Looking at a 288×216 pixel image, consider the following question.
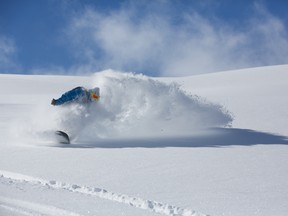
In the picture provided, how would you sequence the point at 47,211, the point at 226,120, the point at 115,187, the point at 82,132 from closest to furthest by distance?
the point at 47,211, the point at 115,187, the point at 82,132, the point at 226,120

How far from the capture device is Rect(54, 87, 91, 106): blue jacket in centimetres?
1149

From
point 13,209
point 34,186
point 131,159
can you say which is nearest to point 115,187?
point 34,186

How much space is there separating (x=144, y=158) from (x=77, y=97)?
3550 millimetres

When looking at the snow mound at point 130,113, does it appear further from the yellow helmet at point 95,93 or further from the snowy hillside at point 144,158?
the yellow helmet at point 95,93

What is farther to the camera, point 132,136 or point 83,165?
point 132,136

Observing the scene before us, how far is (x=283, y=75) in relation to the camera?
3872 centimetres

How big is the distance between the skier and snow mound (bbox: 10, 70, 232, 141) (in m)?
0.16

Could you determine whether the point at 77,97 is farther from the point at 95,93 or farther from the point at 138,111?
the point at 138,111

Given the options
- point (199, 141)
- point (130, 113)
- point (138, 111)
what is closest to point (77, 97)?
point (130, 113)

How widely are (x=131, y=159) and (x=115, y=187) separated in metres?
2.17

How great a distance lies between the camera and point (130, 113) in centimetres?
1274

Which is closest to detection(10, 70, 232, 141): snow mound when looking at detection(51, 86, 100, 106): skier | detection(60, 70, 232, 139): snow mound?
detection(60, 70, 232, 139): snow mound

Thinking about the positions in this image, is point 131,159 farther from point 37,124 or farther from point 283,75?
point 283,75

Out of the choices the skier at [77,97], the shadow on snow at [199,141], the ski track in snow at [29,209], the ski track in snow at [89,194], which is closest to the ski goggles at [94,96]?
the skier at [77,97]
